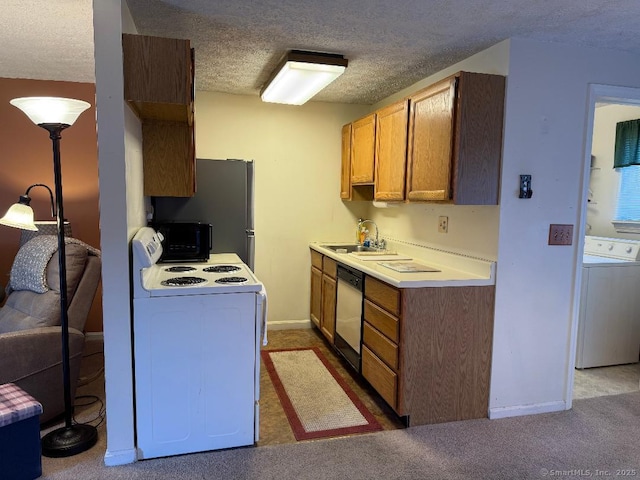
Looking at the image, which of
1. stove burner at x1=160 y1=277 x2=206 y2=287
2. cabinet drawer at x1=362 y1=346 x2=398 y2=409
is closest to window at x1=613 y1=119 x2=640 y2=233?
cabinet drawer at x1=362 y1=346 x2=398 y2=409

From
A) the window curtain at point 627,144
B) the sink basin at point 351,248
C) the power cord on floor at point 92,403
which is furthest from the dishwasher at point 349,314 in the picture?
the window curtain at point 627,144

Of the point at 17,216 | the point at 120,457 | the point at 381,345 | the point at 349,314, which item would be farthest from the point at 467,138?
the point at 17,216

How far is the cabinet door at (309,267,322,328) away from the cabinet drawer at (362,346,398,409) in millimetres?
1146

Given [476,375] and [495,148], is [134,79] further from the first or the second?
[476,375]

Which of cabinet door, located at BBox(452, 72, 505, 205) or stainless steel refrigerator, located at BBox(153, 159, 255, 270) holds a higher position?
cabinet door, located at BBox(452, 72, 505, 205)

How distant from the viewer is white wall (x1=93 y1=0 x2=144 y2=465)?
6.39 ft

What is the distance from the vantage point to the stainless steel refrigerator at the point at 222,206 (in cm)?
338

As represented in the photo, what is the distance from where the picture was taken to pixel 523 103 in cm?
253

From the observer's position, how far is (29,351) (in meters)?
2.36

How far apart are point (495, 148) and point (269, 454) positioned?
7.02 feet

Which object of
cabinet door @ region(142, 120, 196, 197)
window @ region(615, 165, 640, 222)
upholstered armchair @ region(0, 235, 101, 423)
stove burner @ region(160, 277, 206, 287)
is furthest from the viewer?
window @ region(615, 165, 640, 222)

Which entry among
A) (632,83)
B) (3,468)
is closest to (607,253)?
(632,83)

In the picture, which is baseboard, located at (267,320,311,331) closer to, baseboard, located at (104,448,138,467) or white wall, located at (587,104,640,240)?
baseboard, located at (104,448,138,467)

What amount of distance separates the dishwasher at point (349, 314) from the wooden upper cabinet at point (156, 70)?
170 centimetres
